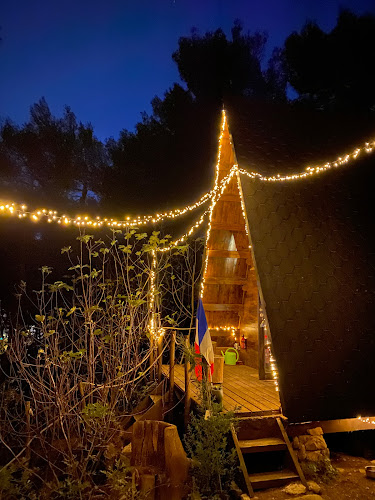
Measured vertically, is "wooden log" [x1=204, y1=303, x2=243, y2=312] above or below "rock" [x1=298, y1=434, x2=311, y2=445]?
above

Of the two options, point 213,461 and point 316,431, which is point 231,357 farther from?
point 213,461

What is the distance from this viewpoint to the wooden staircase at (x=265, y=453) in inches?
161

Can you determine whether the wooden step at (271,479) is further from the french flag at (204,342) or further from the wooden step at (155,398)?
the wooden step at (155,398)

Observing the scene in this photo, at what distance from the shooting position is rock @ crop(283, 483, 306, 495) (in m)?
3.94

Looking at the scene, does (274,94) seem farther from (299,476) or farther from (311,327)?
(299,476)

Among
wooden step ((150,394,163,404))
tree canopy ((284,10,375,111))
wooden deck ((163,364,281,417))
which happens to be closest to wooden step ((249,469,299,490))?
wooden deck ((163,364,281,417))

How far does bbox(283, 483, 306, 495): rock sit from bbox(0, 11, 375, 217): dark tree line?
30.6 feet

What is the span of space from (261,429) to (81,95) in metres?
28.2

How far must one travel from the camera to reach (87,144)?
13.9 metres

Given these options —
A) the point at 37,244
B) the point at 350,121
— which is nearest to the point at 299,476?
the point at 350,121

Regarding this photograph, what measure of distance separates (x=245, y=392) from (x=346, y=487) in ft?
6.74

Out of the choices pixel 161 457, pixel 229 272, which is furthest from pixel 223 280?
pixel 161 457

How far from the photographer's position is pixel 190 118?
12.5m

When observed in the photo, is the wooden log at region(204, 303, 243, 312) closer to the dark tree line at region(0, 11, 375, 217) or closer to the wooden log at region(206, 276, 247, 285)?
the wooden log at region(206, 276, 247, 285)
